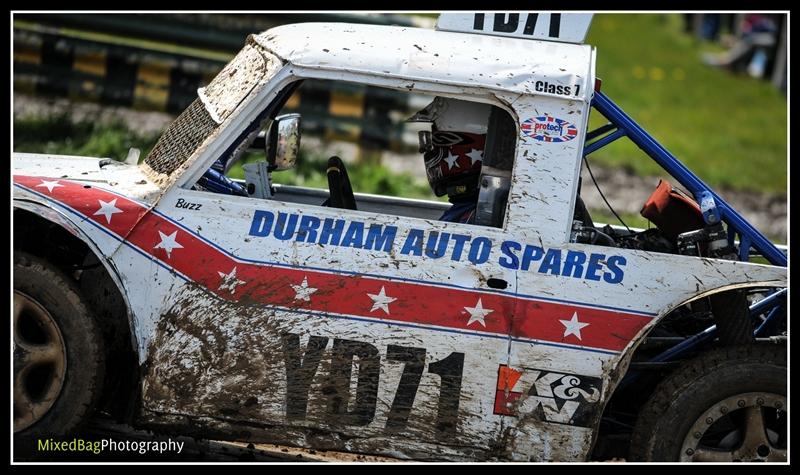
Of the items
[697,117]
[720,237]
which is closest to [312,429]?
[720,237]

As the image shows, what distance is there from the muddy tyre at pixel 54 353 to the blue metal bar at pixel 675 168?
2528 millimetres

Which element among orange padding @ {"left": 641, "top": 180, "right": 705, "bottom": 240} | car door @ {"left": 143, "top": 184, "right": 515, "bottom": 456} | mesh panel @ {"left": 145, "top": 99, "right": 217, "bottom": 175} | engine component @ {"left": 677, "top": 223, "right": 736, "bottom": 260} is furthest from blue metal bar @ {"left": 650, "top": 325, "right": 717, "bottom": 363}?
mesh panel @ {"left": 145, "top": 99, "right": 217, "bottom": 175}

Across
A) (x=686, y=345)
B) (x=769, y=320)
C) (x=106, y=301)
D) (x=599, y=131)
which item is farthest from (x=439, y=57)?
(x=769, y=320)

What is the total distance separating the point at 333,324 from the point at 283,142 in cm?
89

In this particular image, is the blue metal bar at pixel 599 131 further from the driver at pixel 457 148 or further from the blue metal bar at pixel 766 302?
the blue metal bar at pixel 766 302

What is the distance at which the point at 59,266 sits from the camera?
191 inches

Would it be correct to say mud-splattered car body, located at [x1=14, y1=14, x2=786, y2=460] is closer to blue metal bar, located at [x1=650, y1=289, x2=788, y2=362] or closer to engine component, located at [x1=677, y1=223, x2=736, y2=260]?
engine component, located at [x1=677, y1=223, x2=736, y2=260]

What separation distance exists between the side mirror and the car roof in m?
0.29

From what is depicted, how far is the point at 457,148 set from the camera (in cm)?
506

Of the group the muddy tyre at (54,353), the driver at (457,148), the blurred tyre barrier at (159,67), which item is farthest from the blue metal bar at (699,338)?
the blurred tyre barrier at (159,67)

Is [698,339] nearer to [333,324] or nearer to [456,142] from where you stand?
[456,142]

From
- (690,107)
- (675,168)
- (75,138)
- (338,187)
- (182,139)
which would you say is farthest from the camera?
(690,107)

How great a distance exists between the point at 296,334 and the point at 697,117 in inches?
620

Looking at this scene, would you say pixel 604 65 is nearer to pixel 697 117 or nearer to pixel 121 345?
pixel 697 117
